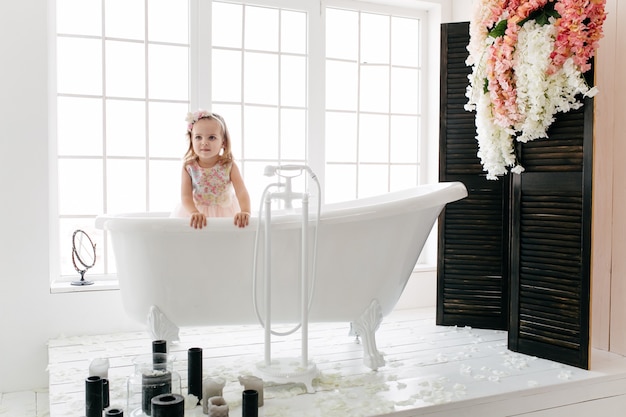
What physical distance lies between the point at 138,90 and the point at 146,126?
208mm

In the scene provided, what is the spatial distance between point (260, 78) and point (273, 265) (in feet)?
5.10

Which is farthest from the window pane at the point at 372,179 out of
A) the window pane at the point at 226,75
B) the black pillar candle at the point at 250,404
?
the black pillar candle at the point at 250,404

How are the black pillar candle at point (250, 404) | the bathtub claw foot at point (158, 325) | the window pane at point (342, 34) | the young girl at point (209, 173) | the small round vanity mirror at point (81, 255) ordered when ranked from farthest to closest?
the window pane at point (342, 34)
the small round vanity mirror at point (81, 255)
the young girl at point (209, 173)
the bathtub claw foot at point (158, 325)
the black pillar candle at point (250, 404)

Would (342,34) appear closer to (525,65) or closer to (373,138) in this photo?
(373,138)

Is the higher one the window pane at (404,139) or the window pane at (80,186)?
the window pane at (404,139)

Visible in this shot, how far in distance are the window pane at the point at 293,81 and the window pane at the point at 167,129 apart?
64 cm

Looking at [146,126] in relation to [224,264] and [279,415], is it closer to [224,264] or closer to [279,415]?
[224,264]

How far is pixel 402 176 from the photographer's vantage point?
414 centimetres

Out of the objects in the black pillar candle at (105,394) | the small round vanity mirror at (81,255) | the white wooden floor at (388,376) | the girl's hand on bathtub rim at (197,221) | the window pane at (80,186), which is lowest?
the white wooden floor at (388,376)

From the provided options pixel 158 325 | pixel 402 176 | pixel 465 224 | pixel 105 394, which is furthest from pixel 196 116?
pixel 402 176

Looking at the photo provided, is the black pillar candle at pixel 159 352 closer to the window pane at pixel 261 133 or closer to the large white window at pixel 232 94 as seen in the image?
the large white window at pixel 232 94

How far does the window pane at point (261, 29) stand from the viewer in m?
3.63

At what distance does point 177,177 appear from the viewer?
3539mm

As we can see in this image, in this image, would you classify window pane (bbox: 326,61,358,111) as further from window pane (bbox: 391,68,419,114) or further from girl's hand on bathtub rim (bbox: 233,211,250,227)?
girl's hand on bathtub rim (bbox: 233,211,250,227)
